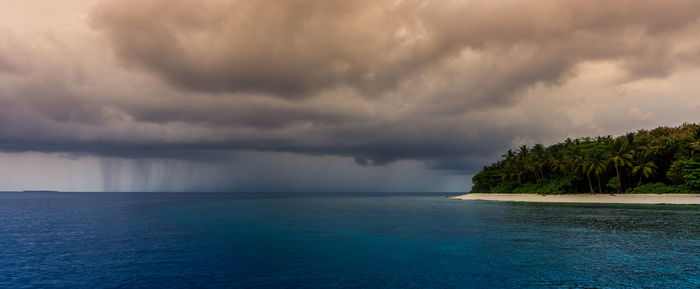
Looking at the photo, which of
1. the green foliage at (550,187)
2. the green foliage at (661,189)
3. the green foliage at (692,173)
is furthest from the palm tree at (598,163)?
the green foliage at (692,173)

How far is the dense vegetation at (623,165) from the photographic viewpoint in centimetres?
8556

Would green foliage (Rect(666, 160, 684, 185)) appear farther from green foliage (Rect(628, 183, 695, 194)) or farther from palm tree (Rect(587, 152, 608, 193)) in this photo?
palm tree (Rect(587, 152, 608, 193))

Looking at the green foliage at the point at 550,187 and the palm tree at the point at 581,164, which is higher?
the palm tree at the point at 581,164

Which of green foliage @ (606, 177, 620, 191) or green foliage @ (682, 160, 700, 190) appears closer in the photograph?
green foliage @ (682, 160, 700, 190)

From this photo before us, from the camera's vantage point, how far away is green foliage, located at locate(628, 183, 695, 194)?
83356mm

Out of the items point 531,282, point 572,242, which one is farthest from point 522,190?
point 531,282

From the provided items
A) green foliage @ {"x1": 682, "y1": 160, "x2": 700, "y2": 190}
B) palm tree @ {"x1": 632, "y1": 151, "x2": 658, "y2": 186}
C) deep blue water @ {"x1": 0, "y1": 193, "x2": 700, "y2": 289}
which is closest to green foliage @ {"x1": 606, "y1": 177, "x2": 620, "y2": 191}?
palm tree @ {"x1": 632, "y1": 151, "x2": 658, "y2": 186}

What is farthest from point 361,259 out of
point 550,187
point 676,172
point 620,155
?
point 550,187

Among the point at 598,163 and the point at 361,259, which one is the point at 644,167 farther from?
the point at 361,259

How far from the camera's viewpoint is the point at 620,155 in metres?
93.2

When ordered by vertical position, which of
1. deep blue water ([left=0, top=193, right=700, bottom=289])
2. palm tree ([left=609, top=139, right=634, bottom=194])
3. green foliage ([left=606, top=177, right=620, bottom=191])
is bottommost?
deep blue water ([left=0, top=193, right=700, bottom=289])

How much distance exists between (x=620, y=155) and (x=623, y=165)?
117 inches

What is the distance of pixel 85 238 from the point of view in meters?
37.0

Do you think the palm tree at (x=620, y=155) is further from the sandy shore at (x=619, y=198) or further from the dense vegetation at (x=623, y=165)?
the sandy shore at (x=619, y=198)
